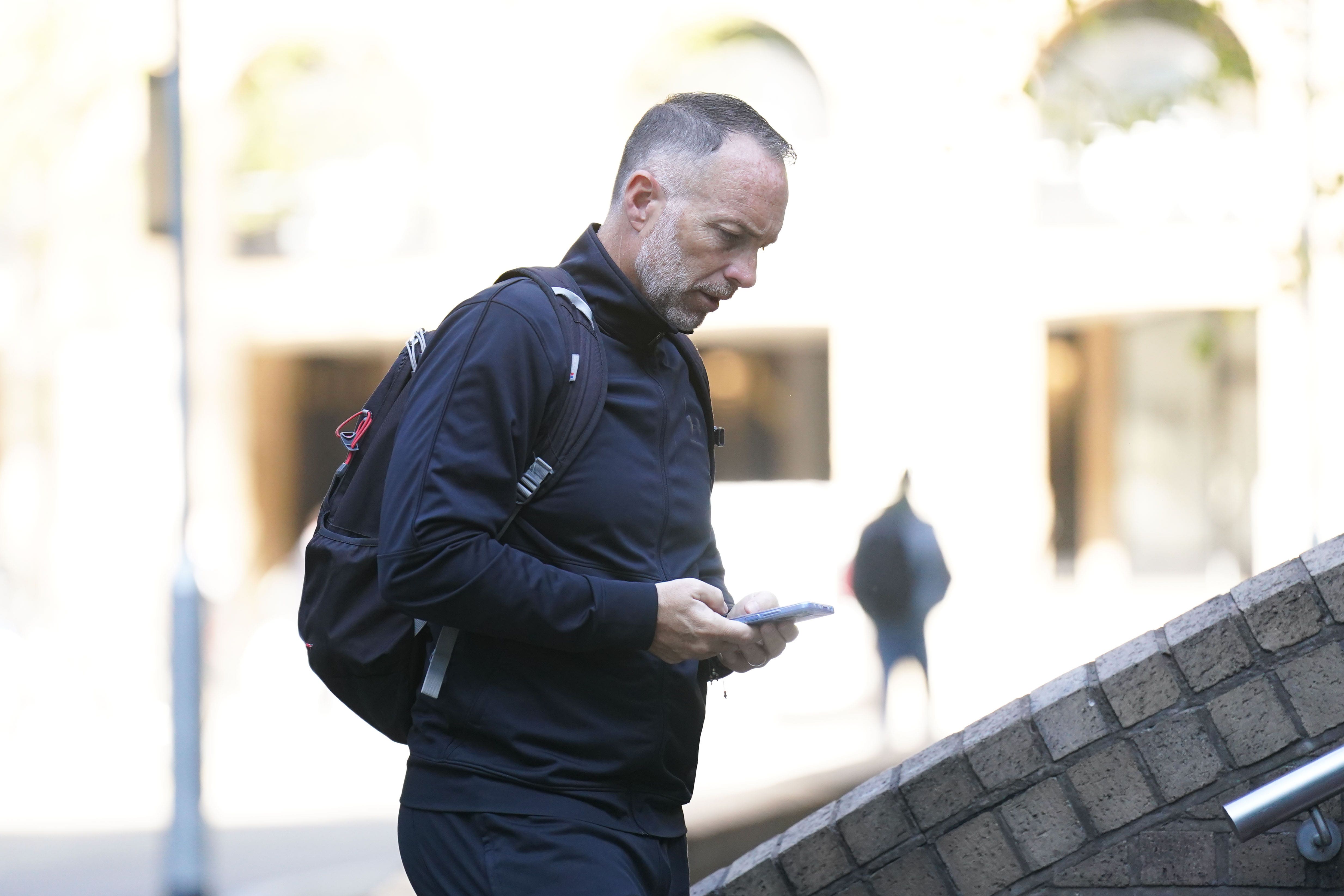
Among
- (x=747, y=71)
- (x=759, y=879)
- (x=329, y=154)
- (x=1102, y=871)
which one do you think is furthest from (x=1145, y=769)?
(x=329, y=154)

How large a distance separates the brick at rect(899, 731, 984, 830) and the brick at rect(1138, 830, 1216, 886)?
301mm

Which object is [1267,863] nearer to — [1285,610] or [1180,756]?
[1180,756]

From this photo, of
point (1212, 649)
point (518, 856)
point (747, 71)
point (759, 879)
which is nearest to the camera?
point (518, 856)

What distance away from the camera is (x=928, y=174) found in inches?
603

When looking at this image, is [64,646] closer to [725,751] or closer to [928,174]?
[725,751]

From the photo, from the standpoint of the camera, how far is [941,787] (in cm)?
264

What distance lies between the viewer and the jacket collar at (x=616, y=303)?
216 centimetres

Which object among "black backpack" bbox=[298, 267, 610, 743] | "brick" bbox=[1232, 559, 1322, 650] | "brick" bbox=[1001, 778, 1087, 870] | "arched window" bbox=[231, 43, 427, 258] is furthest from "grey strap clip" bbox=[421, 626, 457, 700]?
"arched window" bbox=[231, 43, 427, 258]

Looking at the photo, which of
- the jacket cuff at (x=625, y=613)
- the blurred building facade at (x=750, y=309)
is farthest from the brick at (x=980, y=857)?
the blurred building facade at (x=750, y=309)

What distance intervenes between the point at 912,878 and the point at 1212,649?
69 centimetres

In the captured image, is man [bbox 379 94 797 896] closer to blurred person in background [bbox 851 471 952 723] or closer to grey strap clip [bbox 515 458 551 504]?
grey strap clip [bbox 515 458 551 504]

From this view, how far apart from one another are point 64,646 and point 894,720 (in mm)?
9888

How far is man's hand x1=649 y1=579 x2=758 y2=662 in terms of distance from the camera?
199 cm

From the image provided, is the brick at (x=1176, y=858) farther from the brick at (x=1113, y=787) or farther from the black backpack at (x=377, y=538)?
the black backpack at (x=377, y=538)
